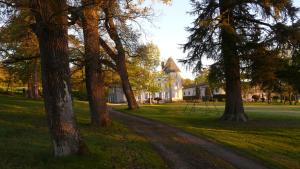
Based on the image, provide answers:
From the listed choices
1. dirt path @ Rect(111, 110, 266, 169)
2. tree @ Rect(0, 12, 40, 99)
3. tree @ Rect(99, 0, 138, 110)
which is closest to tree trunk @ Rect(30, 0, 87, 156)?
tree @ Rect(0, 12, 40, 99)

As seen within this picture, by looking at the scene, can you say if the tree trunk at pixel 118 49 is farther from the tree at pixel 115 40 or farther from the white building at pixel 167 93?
the white building at pixel 167 93

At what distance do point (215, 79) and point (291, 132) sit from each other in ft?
27.8

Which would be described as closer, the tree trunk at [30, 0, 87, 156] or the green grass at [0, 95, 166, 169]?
the green grass at [0, 95, 166, 169]

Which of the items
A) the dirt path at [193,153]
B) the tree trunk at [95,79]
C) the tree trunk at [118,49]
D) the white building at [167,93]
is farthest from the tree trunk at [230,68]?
the white building at [167,93]

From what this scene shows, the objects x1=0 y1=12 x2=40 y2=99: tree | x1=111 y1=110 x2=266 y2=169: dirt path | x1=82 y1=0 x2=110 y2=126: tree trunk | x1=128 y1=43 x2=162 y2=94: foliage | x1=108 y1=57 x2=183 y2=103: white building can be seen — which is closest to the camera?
x1=111 y1=110 x2=266 y2=169: dirt path

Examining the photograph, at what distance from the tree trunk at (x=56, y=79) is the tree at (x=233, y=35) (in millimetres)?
17643

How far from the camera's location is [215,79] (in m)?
29.8

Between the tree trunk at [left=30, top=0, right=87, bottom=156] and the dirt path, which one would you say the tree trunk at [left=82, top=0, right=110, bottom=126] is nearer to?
the dirt path

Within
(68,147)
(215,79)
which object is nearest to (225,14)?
(215,79)

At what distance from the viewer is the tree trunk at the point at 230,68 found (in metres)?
27.5

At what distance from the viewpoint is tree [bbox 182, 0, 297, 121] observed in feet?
90.6

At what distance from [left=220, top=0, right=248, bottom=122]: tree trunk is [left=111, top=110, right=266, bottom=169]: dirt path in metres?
10.2

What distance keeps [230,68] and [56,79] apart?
19.5m

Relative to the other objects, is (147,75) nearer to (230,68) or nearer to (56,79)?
(230,68)
